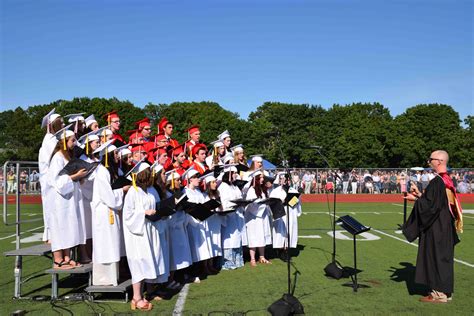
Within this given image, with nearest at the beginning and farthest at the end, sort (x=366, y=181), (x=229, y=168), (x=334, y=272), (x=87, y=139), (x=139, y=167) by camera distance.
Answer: (x=139, y=167), (x=87, y=139), (x=334, y=272), (x=229, y=168), (x=366, y=181)

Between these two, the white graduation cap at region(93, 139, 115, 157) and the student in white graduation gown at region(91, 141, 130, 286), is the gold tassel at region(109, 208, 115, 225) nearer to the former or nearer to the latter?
the student in white graduation gown at region(91, 141, 130, 286)

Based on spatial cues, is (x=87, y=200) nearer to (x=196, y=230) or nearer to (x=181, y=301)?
(x=196, y=230)

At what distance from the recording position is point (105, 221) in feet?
25.2

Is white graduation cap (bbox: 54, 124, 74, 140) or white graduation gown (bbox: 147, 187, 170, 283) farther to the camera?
white graduation cap (bbox: 54, 124, 74, 140)

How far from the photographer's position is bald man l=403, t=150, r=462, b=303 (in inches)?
310

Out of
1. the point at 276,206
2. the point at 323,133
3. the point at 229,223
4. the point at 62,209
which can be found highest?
the point at 323,133

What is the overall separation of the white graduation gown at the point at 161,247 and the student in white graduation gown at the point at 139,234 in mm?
44

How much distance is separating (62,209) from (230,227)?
3991 mm

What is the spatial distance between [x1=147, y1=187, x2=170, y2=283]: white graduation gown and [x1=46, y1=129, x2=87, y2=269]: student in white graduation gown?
125cm

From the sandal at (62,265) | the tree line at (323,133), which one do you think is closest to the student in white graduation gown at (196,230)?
the sandal at (62,265)

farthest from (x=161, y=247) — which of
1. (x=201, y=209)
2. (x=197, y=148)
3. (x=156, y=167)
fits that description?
(x=197, y=148)

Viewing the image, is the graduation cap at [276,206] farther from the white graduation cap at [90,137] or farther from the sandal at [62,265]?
the sandal at [62,265]

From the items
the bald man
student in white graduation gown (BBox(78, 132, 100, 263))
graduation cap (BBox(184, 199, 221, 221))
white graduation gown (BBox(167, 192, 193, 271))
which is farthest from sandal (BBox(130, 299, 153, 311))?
the bald man

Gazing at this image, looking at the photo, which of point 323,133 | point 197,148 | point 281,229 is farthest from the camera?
point 323,133
